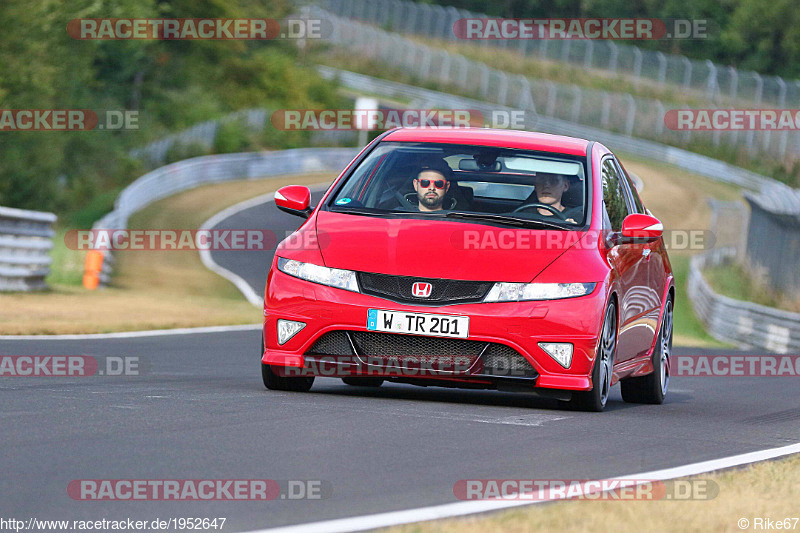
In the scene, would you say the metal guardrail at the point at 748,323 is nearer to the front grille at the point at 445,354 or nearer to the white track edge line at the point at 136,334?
the white track edge line at the point at 136,334

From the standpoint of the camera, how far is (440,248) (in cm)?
856

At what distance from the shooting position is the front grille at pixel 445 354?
8.46 m

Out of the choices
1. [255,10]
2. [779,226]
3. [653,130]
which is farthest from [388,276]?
[255,10]

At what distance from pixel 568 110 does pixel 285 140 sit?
14.1m

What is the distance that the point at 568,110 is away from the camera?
69188mm

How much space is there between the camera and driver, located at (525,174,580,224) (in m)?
9.30

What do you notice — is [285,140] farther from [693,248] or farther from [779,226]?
[779,226]

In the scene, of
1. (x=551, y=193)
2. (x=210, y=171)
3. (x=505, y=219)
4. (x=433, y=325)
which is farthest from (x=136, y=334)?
(x=210, y=171)

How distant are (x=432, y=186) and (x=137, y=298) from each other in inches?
490
